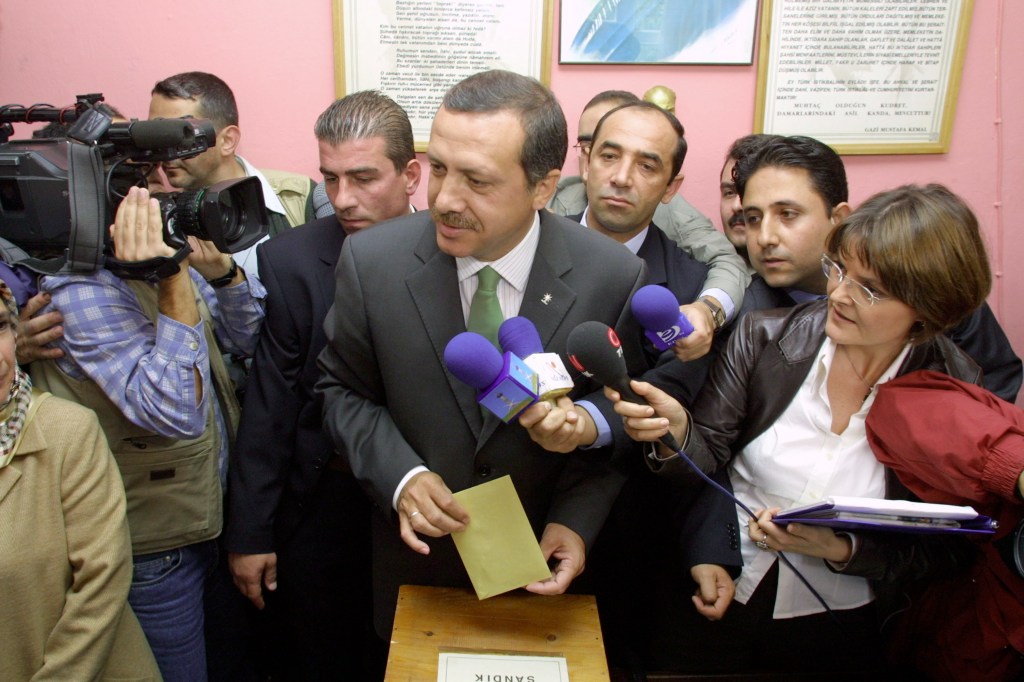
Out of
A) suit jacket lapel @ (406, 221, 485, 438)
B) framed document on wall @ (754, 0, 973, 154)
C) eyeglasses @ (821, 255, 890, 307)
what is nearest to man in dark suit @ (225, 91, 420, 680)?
suit jacket lapel @ (406, 221, 485, 438)

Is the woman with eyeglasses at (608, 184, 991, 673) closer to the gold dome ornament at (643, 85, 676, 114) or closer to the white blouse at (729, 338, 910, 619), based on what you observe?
the white blouse at (729, 338, 910, 619)

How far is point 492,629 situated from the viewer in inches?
49.0

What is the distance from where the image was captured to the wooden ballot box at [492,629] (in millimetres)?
1169

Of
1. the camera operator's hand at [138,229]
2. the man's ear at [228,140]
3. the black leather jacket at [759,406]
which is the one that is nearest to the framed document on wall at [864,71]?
the black leather jacket at [759,406]

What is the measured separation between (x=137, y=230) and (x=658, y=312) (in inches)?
39.3

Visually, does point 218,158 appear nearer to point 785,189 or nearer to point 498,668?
point 785,189

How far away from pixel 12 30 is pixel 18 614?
6.81 ft

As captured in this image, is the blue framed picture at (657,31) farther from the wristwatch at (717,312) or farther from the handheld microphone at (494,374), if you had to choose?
the handheld microphone at (494,374)

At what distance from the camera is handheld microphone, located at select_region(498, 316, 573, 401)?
3.47ft

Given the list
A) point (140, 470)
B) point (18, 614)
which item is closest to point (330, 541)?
point (140, 470)

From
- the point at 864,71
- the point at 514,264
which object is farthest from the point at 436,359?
the point at 864,71

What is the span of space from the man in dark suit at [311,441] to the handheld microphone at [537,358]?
28.0 inches

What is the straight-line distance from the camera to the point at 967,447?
4.20 feet

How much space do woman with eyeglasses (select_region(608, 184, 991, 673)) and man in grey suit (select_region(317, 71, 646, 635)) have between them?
0.24 m
